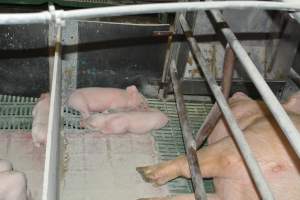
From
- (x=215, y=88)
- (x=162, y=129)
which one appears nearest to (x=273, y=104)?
(x=215, y=88)

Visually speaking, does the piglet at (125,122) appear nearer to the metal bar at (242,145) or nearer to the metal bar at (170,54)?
the metal bar at (170,54)

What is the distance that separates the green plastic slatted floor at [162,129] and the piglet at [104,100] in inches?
5.7

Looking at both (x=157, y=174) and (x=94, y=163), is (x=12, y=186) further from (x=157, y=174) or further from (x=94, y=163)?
(x=157, y=174)

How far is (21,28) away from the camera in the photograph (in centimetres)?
335

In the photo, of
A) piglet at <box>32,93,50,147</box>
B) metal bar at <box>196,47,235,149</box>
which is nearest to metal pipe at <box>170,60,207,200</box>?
metal bar at <box>196,47,235,149</box>

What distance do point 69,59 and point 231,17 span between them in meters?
1.28

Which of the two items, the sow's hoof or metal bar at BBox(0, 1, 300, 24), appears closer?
metal bar at BBox(0, 1, 300, 24)

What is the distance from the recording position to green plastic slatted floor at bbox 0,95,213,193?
132 inches

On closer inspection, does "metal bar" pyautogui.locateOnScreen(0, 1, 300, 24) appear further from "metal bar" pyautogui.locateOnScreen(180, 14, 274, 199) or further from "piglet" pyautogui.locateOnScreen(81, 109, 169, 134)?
"piglet" pyautogui.locateOnScreen(81, 109, 169, 134)

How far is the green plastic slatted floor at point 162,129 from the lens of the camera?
335 centimetres

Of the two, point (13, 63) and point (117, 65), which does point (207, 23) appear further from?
point (13, 63)

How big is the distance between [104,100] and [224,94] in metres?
1.06

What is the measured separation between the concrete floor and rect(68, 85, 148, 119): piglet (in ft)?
0.72

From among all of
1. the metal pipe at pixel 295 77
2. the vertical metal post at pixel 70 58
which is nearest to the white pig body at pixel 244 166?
the metal pipe at pixel 295 77
